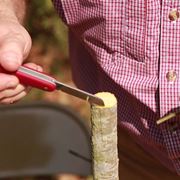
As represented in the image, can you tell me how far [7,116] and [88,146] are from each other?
8.9 inches

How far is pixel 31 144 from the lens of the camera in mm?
1604

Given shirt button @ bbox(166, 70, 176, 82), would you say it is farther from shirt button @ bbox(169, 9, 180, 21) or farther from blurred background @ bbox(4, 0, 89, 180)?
blurred background @ bbox(4, 0, 89, 180)

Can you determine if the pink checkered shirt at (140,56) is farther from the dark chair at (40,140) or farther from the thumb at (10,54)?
the dark chair at (40,140)

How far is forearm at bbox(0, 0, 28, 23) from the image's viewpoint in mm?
920

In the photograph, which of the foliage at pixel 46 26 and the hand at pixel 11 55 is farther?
the foliage at pixel 46 26

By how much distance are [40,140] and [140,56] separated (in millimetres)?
679

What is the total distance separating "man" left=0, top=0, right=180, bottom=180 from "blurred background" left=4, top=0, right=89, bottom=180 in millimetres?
1226

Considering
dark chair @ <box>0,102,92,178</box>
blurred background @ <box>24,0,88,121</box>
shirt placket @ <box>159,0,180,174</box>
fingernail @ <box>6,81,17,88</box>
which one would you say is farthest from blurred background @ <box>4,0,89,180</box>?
fingernail @ <box>6,81,17,88</box>

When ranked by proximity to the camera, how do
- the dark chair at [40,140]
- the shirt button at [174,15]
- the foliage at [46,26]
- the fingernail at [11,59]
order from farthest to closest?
1. the foliage at [46,26]
2. the dark chair at [40,140]
3. the shirt button at [174,15]
4. the fingernail at [11,59]

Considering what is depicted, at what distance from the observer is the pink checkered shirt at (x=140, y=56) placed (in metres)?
0.93

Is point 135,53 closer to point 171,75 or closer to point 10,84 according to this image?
point 171,75

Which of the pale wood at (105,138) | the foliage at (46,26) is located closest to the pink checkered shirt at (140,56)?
the pale wood at (105,138)

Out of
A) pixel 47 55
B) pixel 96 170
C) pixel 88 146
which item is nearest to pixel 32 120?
pixel 88 146

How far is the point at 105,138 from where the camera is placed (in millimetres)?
837
